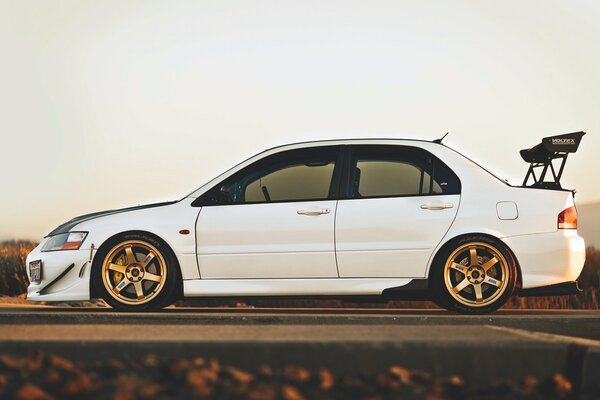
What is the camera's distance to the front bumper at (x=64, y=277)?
9.44 m

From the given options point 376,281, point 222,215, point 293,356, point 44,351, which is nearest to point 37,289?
point 222,215

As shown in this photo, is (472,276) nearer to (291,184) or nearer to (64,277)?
(291,184)

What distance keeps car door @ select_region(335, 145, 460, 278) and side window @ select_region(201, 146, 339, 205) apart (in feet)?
1.03

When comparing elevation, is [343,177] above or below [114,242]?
above

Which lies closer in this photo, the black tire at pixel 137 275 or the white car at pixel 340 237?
the white car at pixel 340 237

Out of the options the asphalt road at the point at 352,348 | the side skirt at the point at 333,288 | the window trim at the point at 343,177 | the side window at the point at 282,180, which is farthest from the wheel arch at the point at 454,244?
the asphalt road at the point at 352,348

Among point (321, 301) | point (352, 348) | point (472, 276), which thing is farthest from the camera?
point (321, 301)

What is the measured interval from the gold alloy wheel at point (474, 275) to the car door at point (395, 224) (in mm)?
262

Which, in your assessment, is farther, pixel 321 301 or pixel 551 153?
pixel 321 301

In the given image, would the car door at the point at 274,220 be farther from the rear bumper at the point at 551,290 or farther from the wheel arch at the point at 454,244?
the rear bumper at the point at 551,290

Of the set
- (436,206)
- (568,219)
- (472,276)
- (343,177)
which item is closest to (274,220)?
(343,177)

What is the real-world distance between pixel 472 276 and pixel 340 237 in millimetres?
1323

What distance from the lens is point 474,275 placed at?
29.9ft

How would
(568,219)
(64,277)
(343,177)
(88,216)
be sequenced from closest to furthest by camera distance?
(568,219), (343,177), (64,277), (88,216)
